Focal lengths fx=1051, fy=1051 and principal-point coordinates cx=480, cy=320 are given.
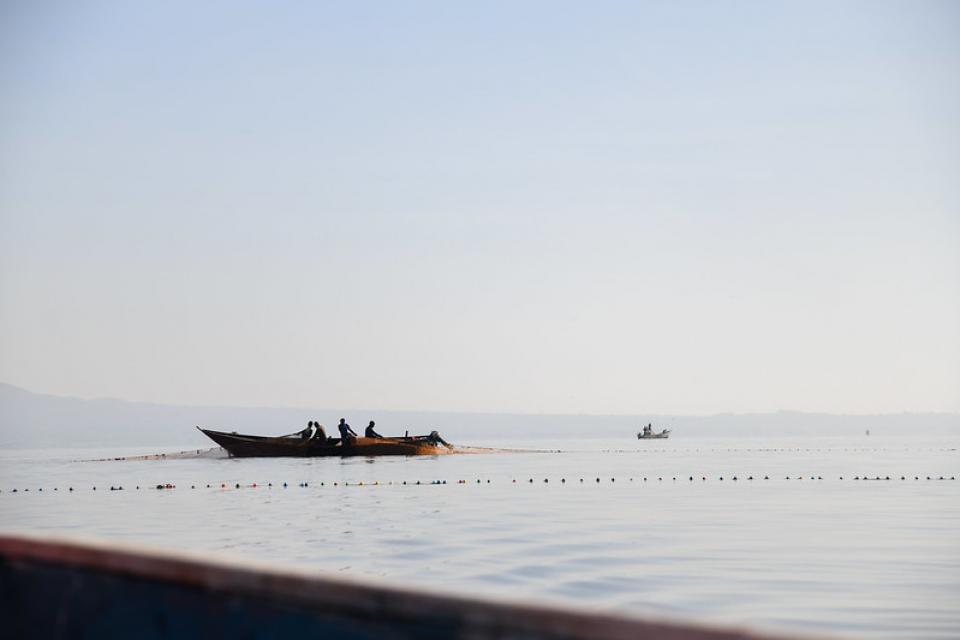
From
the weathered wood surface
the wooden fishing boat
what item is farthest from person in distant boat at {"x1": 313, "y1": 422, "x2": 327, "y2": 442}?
the weathered wood surface

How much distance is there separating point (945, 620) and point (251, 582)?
10.6m

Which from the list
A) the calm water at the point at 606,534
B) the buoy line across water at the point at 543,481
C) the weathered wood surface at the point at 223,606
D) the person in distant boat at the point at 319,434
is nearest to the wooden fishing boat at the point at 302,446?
the person in distant boat at the point at 319,434

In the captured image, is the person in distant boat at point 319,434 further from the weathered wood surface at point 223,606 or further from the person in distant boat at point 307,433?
the weathered wood surface at point 223,606

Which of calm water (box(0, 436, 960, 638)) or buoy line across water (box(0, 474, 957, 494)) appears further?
buoy line across water (box(0, 474, 957, 494))

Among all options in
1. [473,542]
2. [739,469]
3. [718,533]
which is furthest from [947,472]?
[473,542]

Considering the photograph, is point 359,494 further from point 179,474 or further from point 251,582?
point 251,582

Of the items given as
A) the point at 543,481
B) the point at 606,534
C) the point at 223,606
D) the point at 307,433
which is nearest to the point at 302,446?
the point at 307,433

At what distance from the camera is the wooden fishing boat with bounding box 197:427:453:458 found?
63.6 m

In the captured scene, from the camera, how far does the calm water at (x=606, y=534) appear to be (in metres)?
13.6

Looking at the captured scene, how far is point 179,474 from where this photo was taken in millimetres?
51875

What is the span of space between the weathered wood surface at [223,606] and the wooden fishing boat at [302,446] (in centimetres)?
5818

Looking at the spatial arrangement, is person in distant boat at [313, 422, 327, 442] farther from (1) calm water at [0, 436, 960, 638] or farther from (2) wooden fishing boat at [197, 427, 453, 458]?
(1) calm water at [0, 436, 960, 638]

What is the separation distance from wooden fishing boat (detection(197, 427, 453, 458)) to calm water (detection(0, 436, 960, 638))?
48.5ft

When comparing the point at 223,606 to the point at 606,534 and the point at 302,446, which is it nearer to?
the point at 606,534
